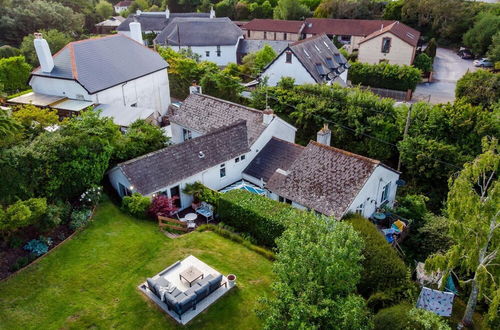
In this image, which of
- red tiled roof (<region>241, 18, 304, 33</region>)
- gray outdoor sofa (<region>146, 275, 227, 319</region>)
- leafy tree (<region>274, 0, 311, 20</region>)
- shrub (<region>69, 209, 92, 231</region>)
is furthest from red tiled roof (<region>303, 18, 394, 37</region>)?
gray outdoor sofa (<region>146, 275, 227, 319</region>)

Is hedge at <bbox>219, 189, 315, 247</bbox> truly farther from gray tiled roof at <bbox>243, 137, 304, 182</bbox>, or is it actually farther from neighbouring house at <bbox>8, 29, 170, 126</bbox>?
neighbouring house at <bbox>8, 29, 170, 126</bbox>

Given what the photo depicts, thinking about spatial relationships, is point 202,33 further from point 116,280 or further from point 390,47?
point 116,280

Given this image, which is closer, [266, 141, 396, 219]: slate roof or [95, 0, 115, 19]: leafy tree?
[266, 141, 396, 219]: slate roof

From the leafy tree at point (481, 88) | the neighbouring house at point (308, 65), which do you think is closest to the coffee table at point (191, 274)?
the neighbouring house at point (308, 65)

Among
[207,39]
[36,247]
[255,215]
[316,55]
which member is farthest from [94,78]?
[207,39]

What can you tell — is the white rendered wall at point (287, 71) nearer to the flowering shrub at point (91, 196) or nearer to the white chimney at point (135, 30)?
the white chimney at point (135, 30)

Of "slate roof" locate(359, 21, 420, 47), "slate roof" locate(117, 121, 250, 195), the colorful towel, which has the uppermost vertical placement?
"slate roof" locate(359, 21, 420, 47)

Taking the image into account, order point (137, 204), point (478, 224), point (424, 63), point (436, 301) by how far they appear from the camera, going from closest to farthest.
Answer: point (478, 224)
point (436, 301)
point (137, 204)
point (424, 63)
